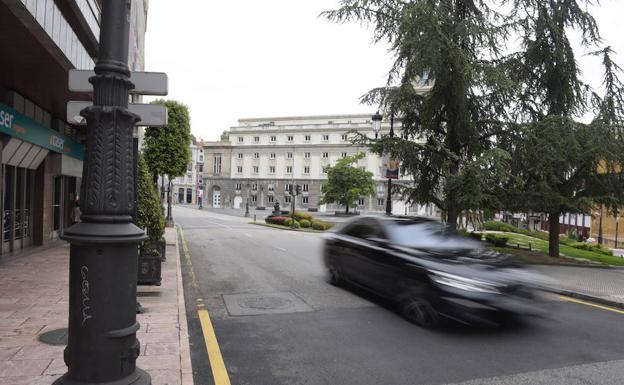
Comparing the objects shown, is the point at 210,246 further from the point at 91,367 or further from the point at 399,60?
the point at 91,367

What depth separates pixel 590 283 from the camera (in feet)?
38.1

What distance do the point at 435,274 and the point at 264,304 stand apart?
3.16 metres

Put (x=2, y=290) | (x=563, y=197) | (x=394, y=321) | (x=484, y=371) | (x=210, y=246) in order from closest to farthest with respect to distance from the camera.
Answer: (x=484, y=371) < (x=394, y=321) < (x=2, y=290) < (x=563, y=197) < (x=210, y=246)

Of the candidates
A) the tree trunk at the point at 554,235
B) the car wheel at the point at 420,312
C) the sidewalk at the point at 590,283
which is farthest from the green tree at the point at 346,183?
the car wheel at the point at 420,312

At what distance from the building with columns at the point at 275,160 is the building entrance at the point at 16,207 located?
82266 millimetres

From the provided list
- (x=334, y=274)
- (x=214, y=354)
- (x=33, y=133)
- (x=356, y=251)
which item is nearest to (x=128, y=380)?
(x=214, y=354)

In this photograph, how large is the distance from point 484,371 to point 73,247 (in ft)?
14.1

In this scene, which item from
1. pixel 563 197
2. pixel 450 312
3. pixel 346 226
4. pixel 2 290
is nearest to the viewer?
pixel 450 312

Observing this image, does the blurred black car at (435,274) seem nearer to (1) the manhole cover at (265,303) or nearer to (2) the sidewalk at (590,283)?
(1) the manhole cover at (265,303)

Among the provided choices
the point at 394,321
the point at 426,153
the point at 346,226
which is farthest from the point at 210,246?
the point at 394,321

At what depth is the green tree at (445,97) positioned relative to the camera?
16.0 metres

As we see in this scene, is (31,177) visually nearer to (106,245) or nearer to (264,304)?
(264,304)

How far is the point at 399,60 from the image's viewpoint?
18172 millimetres

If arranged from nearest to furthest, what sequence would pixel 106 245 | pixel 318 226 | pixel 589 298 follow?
pixel 106 245
pixel 589 298
pixel 318 226
